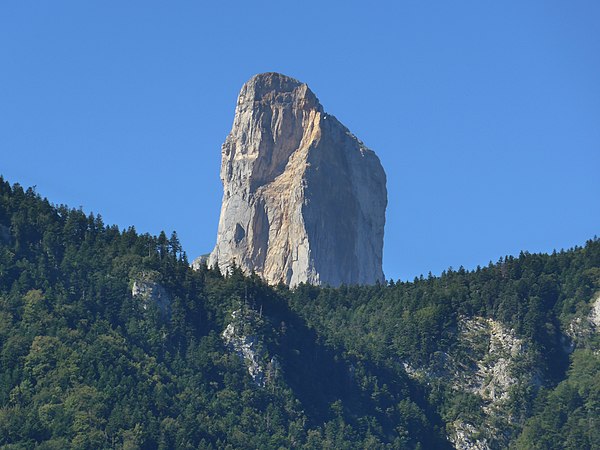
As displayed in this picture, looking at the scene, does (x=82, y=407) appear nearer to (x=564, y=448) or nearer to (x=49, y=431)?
(x=49, y=431)

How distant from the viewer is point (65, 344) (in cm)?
19625

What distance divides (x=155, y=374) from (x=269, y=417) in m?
11.0

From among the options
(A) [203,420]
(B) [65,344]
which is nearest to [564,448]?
(A) [203,420]

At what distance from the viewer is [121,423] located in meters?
186

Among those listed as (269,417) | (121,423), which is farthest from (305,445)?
(121,423)

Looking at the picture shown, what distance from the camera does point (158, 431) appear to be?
188 metres

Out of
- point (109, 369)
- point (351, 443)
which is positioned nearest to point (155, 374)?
point (109, 369)

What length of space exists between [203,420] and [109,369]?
9.39 meters

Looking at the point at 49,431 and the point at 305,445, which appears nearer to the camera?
the point at 49,431

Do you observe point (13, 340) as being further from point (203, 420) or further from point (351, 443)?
point (351, 443)

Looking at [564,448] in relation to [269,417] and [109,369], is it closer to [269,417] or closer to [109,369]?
[269,417]

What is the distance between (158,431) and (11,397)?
1278 cm

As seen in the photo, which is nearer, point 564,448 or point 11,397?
point 11,397

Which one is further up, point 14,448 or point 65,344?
point 65,344
